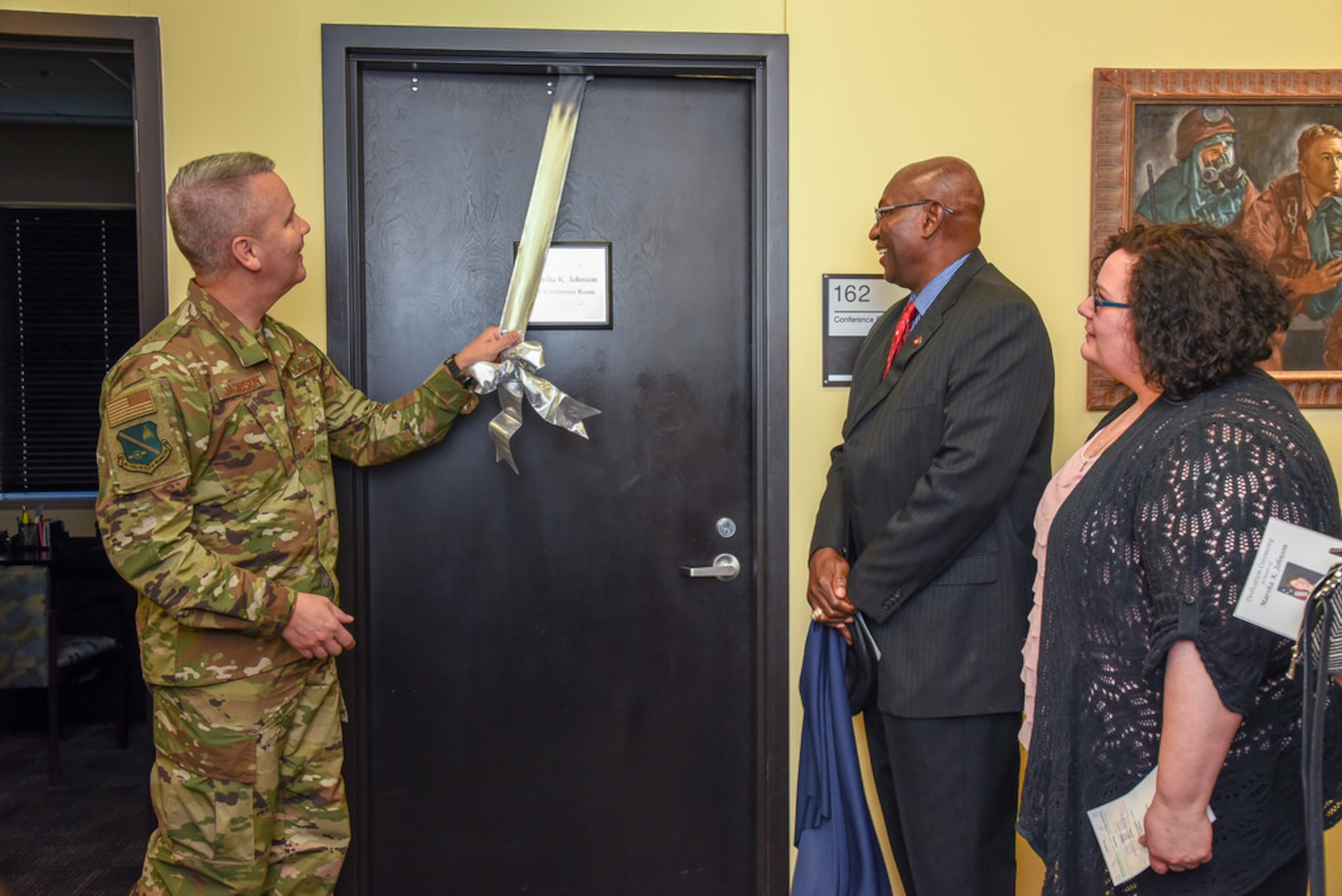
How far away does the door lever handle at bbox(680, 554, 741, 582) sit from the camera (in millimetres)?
2229

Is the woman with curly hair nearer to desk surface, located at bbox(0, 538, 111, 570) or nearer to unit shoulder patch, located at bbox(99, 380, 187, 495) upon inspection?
unit shoulder patch, located at bbox(99, 380, 187, 495)

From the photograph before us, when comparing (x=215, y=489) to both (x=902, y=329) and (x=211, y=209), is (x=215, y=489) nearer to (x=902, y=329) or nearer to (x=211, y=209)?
(x=211, y=209)

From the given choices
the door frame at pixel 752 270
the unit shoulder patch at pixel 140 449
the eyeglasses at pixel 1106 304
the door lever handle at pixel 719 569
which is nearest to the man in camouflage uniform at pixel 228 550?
the unit shoulder patch at pixel 140 449

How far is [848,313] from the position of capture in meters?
2.17

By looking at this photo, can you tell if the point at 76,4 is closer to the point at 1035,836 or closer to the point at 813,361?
the point at 813,361

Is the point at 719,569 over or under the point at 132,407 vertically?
under

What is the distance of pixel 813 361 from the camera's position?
7.16 ft

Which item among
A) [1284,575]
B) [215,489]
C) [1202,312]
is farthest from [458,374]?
[1284,575]

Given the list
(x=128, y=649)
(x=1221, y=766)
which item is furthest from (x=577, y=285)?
(x=128, y=649)

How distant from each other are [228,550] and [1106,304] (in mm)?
1554

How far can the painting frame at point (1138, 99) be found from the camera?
2.15 meters

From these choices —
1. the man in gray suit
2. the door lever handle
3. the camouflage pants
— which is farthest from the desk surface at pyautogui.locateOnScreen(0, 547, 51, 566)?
the man in gray suit

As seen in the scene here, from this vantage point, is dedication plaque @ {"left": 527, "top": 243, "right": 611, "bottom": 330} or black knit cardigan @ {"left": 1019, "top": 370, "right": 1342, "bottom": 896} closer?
black knit cardigan @ {"left": 1019, "top": 370, "right": 1342, "bottom": 896}

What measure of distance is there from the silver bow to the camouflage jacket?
0.36 m
